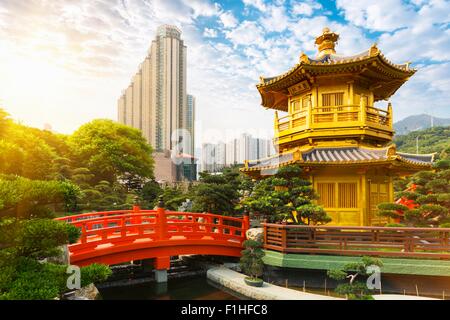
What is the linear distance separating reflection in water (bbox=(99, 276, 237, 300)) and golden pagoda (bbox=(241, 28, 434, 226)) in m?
5.13

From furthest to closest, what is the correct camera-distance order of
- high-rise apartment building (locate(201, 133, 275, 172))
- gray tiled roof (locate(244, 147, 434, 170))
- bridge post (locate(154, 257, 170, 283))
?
high-rise apartment building (locate(201, 133, 275, 172)) < gray tiled roof (locate(244, 147, 434, 170)) < bridge post (locate(154, 257, 170, 283))

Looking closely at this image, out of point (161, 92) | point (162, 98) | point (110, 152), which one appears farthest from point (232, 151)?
point (110, 152)

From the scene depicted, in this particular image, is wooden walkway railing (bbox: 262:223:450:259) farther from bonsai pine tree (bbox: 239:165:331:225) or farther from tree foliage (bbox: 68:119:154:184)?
tree foliage (bbox: 68:119:154:184)

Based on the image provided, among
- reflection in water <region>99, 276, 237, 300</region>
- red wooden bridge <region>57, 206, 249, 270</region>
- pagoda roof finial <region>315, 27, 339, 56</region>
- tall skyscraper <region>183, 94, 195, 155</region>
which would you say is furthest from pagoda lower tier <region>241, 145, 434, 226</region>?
tall skyscraper <region>183, 94, 195, 155</region>

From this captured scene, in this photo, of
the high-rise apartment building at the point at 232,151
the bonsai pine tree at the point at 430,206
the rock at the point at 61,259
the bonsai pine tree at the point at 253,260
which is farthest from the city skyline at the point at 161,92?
the bonsai pine tree at the point at 430,206

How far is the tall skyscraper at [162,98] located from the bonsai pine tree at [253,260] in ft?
132

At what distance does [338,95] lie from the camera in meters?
12.1

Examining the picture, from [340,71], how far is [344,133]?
2.59 meters

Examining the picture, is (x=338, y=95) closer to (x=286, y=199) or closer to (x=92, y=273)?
(x=286, y=199)

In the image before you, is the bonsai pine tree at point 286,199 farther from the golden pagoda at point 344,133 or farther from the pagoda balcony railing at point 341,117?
the pagoda balcony railing at point 341,117

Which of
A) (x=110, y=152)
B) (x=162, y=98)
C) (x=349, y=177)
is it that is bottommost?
(x=349, y=177)

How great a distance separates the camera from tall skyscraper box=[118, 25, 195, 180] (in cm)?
5025

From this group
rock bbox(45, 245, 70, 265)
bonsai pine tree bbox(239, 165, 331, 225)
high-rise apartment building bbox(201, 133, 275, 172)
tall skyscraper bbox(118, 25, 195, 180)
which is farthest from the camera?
high-rise apartment building bbox(201, 133, 275, 172)

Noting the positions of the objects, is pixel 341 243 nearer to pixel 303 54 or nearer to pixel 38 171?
pixel 303 54
